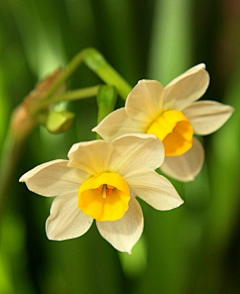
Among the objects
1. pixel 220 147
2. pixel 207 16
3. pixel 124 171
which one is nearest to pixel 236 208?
pixel 220 147

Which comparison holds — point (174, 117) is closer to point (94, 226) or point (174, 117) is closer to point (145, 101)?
point (145, 101)

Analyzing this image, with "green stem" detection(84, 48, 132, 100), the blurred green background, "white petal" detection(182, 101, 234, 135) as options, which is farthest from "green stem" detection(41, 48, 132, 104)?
the blurred green background

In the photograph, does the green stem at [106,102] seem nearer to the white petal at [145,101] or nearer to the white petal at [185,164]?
the white petal at [145,101]

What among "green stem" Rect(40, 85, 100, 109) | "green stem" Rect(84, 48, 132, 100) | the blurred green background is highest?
"green stem" Rect(84, 48, 132, 100)

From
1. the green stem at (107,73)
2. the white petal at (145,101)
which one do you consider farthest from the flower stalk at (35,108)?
the white petal at (145,101)

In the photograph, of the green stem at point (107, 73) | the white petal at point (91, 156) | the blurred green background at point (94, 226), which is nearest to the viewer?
the white petal at point (91, 156)

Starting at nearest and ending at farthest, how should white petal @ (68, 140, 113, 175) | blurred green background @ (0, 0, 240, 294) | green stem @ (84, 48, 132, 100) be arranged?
white petal @ (68, 140, 113, 175) < green stem @ (84, 48, 132, 100) < blurred green background @ (0, 0, 240, 294)

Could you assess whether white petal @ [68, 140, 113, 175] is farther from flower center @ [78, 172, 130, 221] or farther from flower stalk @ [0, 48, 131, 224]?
flower stalk @ [0, 48, 131, 224]
